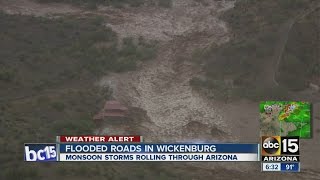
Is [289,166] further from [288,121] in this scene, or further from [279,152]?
[288,121]

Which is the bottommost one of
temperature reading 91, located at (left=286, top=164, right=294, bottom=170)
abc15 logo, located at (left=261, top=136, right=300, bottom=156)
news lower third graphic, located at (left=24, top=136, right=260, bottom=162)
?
temperature reading 91, located at (left=286, top=164, right=294, bottom=170)

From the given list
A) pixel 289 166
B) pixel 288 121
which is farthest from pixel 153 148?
pixel 288 121

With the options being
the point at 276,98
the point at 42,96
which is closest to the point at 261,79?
the point at 276,98

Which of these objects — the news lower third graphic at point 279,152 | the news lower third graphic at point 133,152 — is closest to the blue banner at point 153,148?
the news lower third graphic at point 133,152

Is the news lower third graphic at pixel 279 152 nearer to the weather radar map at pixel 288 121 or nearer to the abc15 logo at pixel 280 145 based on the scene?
the abc15 logo at pixel 280 145

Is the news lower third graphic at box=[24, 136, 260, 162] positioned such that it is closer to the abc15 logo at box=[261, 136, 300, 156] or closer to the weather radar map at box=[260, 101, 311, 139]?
the abc15 logo at box=[261, 136, 300, 156]

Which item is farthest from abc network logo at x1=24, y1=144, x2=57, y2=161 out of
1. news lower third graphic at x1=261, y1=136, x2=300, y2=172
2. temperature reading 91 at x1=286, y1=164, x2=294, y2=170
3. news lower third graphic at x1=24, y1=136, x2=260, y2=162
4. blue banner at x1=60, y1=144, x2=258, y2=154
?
temperature reading 91 at x1=286, y1=164, x2=294, y2=170

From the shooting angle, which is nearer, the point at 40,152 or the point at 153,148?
the point at 40,152
